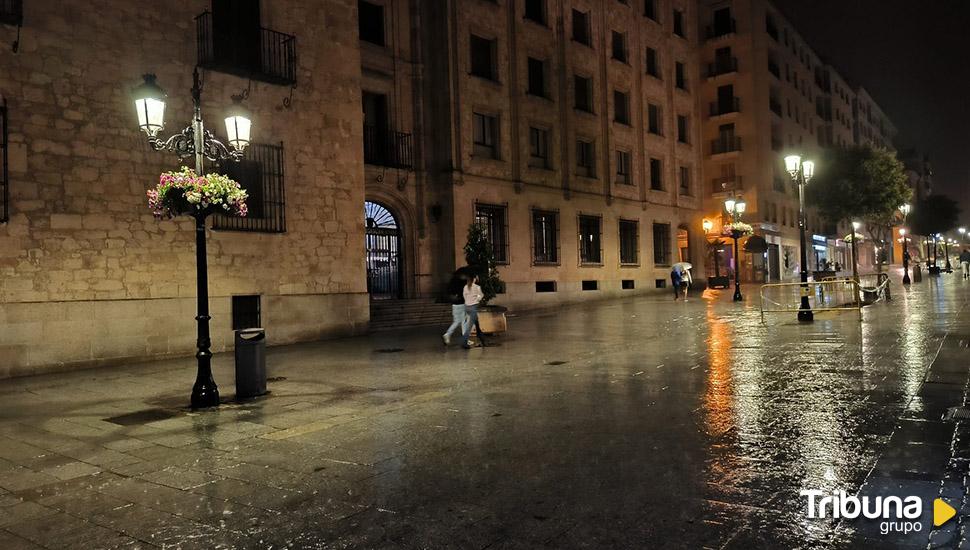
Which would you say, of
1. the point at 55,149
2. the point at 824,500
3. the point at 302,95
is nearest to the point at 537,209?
the point at 302,95

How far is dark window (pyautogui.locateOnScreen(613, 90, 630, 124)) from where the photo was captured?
33562 millimetres

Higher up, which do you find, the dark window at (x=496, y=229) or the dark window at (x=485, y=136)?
the dark window at (x=485, y=136)

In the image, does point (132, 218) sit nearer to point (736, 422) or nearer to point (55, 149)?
point (55, 149)

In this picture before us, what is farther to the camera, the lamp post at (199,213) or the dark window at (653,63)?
the dark window at (653,63)

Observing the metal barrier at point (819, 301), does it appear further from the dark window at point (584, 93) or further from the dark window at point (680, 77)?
the dark window at point (680, 77)

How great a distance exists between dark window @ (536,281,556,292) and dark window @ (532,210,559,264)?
89 centimetres

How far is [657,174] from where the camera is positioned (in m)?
36.1

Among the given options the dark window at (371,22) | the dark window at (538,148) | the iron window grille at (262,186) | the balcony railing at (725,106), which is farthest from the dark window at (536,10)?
the balcony railing at (725,106)

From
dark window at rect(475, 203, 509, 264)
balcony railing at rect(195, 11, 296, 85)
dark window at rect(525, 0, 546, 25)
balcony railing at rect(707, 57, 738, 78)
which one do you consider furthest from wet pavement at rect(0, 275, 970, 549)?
balcony railing at rect(707, 57, 738, 78)

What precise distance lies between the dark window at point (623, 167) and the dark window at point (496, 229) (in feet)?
31.5

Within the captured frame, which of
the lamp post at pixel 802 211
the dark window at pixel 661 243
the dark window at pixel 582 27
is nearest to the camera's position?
the lamp post at pixel 802 211

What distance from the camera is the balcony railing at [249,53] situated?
15.2 m

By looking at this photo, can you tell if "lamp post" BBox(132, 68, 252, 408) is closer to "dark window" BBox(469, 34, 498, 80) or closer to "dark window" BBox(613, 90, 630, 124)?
"dark window" BBox(469, 34, 498, 80)

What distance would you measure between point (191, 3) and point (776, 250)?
42613 millimetres
